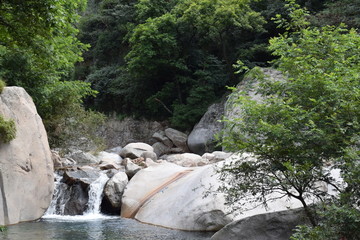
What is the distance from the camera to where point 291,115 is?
6152 millimetres

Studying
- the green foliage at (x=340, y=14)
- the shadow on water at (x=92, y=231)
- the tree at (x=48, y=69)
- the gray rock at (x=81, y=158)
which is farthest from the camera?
the green foliage at (x=340, y=14)

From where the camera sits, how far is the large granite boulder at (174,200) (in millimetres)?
10273

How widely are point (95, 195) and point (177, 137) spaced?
13131 millimetres

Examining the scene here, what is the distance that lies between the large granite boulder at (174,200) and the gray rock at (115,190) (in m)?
0.37

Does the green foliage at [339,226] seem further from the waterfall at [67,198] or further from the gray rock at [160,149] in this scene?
the gray rock at [160,149]

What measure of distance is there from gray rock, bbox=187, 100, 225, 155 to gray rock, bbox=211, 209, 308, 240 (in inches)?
641

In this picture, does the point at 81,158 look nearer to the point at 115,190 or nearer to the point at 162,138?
the point at 115,190

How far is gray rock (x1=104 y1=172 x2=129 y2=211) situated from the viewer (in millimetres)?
13617

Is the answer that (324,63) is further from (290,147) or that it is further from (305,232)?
(305,232)

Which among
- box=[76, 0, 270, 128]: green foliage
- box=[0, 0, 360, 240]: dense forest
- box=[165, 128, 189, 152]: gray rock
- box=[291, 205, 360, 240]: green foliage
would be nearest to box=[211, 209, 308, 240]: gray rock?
box=[0, 0, 360, 240]: dense forest

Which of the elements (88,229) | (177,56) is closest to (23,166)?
(88,229)

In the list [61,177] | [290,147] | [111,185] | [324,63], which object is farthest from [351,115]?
[61,177]

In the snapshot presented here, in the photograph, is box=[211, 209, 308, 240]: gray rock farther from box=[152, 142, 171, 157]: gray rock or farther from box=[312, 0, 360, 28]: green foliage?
box=[152, 142, 171, 157]: gray rock

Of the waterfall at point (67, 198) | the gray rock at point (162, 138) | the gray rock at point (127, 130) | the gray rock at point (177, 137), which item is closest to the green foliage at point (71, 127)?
the waterfall at point (67, 198)
